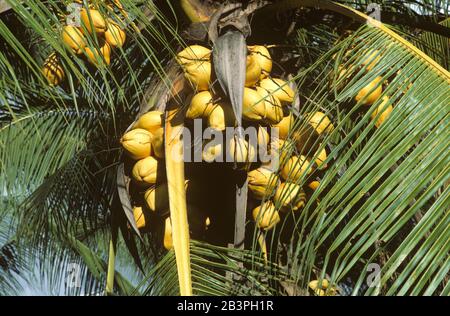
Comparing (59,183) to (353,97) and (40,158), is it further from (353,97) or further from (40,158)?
(353,97)

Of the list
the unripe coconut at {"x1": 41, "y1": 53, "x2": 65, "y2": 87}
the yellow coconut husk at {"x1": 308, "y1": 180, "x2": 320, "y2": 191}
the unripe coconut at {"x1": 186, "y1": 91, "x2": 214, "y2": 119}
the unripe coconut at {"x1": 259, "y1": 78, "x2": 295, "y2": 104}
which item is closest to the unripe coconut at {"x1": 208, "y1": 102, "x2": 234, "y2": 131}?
the unripe coconut at {"x1": 186, "y1": 91, "x2": 214, "y2": 119}

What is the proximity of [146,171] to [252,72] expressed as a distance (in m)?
0.36

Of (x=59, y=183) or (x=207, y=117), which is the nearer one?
(x=207, y=117)

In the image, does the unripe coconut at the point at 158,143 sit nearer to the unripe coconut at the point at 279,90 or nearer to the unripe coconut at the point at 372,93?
the unripe coconut at the point at 279,90

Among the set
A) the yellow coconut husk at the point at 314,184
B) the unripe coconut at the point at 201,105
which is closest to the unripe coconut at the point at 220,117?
the unripe coconut at the point at 201,105

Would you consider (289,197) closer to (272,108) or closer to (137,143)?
(272,108)

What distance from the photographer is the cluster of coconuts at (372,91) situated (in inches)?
67.1

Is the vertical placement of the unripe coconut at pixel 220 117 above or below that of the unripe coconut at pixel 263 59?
below

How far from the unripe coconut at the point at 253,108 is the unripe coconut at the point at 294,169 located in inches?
5.1

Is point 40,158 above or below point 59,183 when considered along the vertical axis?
above

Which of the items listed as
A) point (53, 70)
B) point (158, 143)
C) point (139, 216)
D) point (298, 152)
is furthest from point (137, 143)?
point (53, 70)

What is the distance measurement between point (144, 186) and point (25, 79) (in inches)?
63.8

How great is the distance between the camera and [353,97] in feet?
5.80
